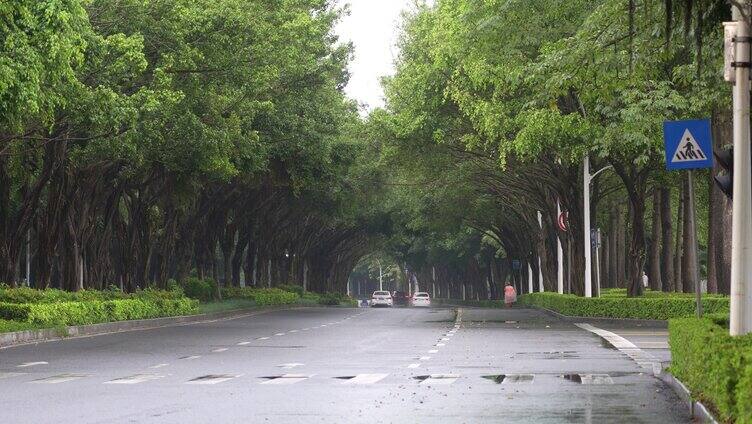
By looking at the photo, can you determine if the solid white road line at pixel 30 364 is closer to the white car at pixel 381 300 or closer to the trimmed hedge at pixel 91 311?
the trimmed hedge at pixel 91 311

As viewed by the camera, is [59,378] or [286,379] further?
[59,378]

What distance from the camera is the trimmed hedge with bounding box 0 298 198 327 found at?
30703mm

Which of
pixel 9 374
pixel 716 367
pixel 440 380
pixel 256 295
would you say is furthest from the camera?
pixel 256 295

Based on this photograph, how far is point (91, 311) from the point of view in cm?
3525

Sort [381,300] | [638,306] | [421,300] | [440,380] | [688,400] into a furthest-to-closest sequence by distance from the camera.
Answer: [381,300], [421,300], [638,306], [440,380], [688,400]

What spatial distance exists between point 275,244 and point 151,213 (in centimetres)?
2800

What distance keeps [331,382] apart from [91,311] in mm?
19512

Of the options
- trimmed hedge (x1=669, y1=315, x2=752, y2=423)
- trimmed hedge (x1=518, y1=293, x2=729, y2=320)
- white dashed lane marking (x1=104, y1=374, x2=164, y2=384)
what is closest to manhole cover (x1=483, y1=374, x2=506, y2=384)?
trimmed hedge (x1=669, y1=315, x2=752, y2=423)

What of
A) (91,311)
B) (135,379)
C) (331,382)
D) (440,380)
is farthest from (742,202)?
(91,311)

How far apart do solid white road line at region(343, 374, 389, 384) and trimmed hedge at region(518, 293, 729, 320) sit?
18.8 metres

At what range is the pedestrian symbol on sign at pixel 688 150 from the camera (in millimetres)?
15555

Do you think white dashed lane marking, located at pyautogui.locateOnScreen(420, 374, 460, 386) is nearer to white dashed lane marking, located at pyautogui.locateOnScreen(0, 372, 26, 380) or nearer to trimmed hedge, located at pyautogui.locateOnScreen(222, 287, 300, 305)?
white dashed lane marking, located at pyautogui.locateOnScreen(0, 372, 26, 380)

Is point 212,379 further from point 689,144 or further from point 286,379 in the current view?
point 689,144

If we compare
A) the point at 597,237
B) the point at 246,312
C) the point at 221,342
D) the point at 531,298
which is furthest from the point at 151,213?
the point at 221,342
